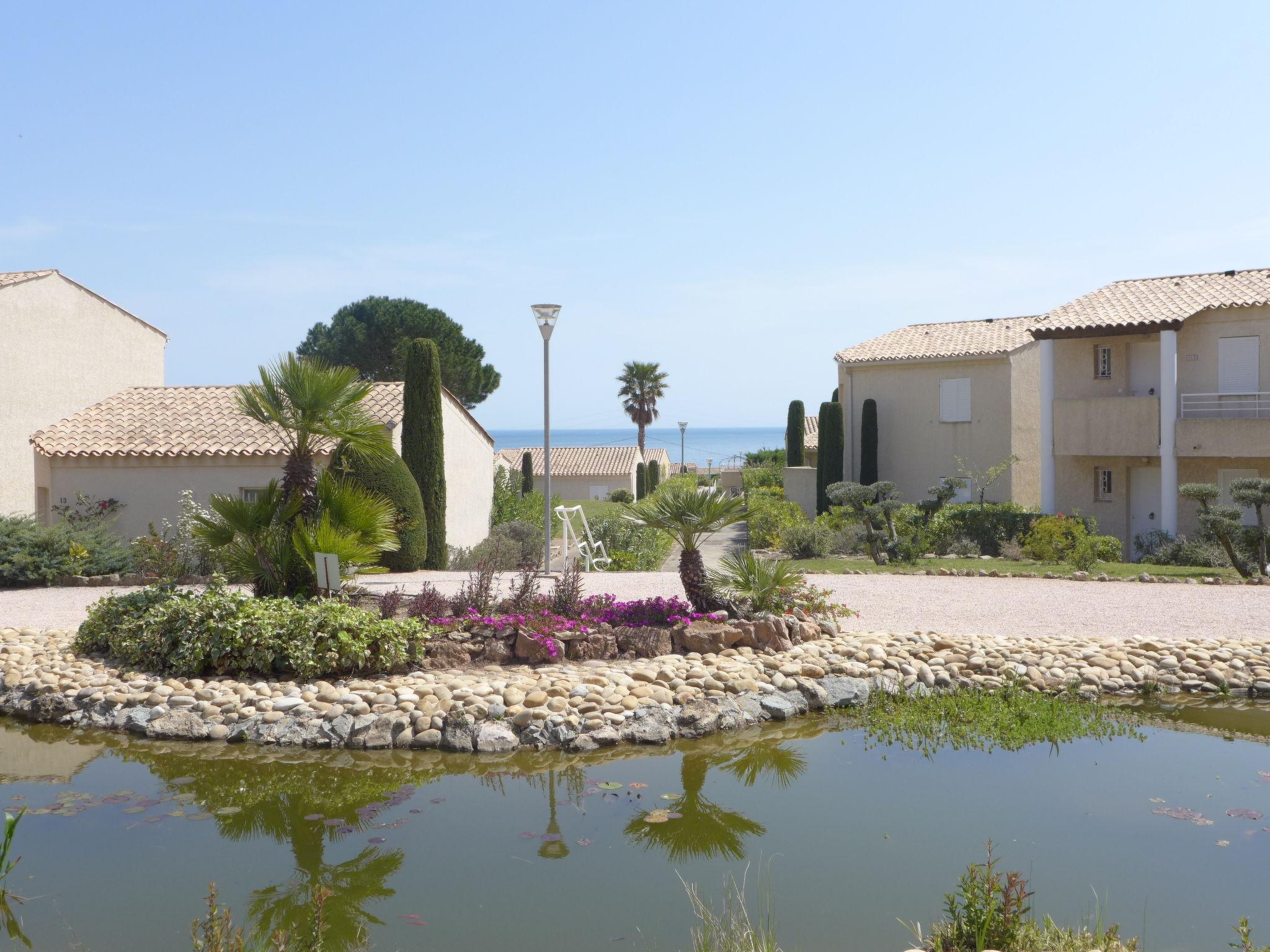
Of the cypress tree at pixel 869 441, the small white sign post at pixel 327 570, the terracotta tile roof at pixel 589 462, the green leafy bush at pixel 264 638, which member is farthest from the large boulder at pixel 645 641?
the terracotta tile roof at pixel 589 462

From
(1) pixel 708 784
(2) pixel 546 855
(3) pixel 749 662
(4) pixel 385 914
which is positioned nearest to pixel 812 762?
(1) pixel 708 784

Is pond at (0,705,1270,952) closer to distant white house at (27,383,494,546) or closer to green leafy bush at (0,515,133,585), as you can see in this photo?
green leafy bush at (0,515,133,585)

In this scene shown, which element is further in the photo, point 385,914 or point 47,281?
point 47,281

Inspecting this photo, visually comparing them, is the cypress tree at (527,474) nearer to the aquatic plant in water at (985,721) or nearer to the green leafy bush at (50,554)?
the green leafy bush at (50,554)

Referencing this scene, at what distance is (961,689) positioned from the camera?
9984 millimetres

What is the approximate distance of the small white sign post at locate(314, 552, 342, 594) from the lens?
10.0 meters

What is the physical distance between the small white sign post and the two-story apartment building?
18.8 m

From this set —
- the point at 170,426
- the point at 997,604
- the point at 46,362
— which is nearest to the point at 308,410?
the point at 997,604

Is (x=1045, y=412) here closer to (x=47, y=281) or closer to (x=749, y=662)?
(x=749, y=662)

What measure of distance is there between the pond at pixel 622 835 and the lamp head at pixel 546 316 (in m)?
9.72

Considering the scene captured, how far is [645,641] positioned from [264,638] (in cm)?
375

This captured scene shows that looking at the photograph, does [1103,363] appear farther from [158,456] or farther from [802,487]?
[158,456]

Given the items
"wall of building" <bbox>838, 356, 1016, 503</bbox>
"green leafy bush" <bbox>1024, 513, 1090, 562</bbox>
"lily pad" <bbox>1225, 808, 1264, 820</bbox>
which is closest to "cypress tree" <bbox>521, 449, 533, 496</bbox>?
"wall of building" <bbox>838, 356, 1016, 503</bbox>

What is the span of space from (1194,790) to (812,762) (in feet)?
8.93
